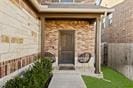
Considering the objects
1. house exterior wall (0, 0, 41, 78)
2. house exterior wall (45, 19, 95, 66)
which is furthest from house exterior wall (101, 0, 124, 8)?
house exterior wall (0, 0, 41, 78)

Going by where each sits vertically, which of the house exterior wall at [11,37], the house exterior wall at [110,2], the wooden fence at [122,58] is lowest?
the wooden fence at [122,58]

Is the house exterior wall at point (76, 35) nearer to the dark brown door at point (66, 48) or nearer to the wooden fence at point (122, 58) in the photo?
the dark brown door at point (66, 48)

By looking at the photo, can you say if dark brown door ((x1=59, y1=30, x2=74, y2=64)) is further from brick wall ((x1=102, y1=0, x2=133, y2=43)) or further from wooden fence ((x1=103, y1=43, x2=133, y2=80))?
brick wall ((x1=102, y1=0, x2=133, y2=43))

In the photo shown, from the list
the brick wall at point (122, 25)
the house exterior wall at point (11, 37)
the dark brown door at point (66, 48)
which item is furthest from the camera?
the brick wall at point (122, 25)

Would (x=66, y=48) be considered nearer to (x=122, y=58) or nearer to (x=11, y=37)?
(x=122, y=58)

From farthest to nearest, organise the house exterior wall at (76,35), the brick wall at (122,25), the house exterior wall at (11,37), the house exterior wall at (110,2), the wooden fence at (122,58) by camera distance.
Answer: the house exterior wall at (110,2)
the brick wall at (122,25)
the house exterior wall at (76,35)
the wooden fence at (122,58)
the house exterior wall at (11,37)

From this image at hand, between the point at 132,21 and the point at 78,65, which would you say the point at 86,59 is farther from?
the point at 132,21

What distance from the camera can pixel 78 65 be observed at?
51.8 ft

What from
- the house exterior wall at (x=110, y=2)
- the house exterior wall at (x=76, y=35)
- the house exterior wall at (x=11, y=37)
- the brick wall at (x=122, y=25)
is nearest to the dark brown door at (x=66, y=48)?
the house exterior wall at (x=76, y=35)

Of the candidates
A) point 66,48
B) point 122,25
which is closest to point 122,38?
point 122,25

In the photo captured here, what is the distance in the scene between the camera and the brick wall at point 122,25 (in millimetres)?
17062

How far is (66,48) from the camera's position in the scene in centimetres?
1619

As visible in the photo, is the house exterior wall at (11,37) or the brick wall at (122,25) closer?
the house exterior wall at (11,37)

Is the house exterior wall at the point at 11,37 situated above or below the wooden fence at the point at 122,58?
above
